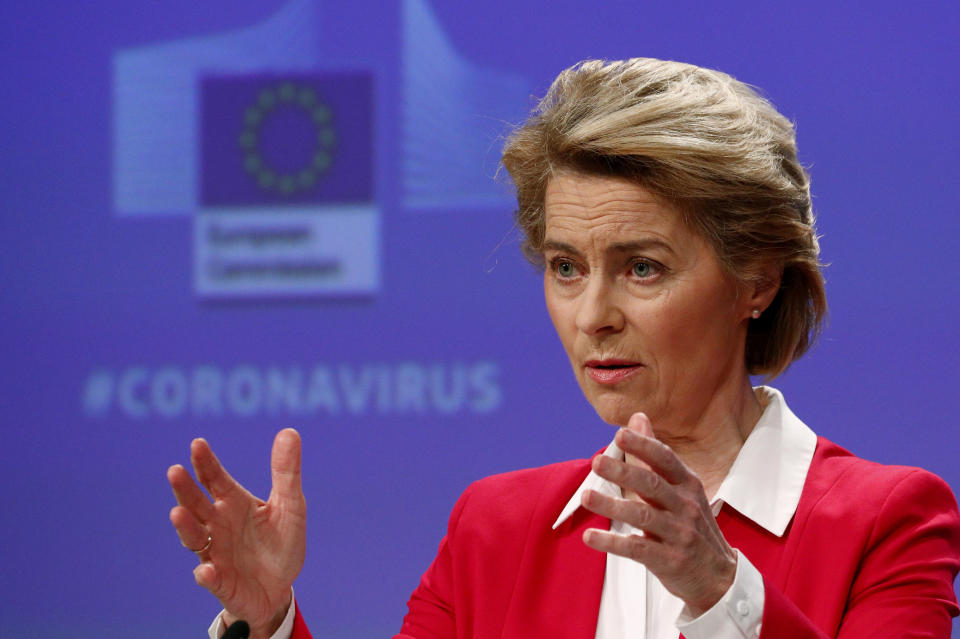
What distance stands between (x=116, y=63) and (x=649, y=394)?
2040mm

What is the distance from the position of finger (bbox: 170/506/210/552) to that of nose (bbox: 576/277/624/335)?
63 centimetres

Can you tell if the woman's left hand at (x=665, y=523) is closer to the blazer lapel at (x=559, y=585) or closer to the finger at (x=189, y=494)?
the blazer lapel at (x=559, y=585)

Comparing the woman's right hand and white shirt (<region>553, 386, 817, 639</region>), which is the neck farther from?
the woman's right hand

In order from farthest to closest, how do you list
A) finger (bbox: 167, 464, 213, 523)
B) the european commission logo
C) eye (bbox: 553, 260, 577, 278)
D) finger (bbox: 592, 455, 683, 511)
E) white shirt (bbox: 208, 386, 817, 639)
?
1. the european commission logo
2. eye (bbox: 553, 260, 577, 278)
3. white shirt (bbox: 208, 386, 817, 639)
4. finger (bbox: 167, 464, 213, 523)
5. finger (bbox: 592, 455, 683, 511)

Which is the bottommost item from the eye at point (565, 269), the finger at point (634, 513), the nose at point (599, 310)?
the finger at point (634, 513)

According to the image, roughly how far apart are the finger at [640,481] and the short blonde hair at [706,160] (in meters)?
0.60

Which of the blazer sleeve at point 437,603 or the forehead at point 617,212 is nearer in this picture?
the forehead at point 617,212

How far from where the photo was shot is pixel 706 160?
179 cm

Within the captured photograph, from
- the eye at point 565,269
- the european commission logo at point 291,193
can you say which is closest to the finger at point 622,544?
the eye at point 565,269

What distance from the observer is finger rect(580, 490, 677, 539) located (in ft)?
4.23

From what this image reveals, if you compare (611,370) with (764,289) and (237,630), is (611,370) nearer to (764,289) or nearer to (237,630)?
(764,289)

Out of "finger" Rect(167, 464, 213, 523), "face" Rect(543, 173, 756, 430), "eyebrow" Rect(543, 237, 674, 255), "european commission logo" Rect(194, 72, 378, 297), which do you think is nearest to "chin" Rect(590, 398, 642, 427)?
"face" Rect(543, 173, 756, 430)

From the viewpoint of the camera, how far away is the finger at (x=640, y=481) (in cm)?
128

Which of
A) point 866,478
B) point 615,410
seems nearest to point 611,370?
point 615,410
